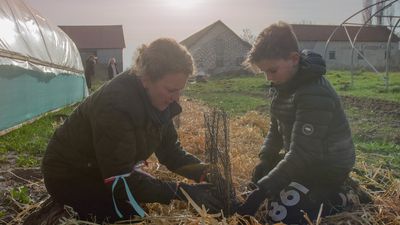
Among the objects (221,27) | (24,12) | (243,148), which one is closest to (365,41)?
(221,27)

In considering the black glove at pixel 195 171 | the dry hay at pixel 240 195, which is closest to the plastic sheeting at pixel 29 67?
the dry hay at pixel 240 195

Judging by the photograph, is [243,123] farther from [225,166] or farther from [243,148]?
[225,166]

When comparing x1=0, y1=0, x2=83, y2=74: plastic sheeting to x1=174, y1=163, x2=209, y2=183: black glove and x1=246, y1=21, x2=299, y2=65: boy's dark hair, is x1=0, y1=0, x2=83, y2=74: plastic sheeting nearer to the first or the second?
x1=174, y1=163, x2=209, y2=183: black glove

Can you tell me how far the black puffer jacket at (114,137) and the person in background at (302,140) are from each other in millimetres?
720

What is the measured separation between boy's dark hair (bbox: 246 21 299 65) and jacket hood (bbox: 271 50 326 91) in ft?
0.36

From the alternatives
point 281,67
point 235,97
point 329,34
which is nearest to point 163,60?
point 281,67

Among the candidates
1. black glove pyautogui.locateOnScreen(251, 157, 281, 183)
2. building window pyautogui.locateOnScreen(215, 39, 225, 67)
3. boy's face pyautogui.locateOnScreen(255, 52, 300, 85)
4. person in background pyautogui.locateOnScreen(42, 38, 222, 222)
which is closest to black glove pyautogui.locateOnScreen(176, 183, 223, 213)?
person in background pyautogui.locateOnScreen(42, 38, 222, 222)

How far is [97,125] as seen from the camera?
116 inches

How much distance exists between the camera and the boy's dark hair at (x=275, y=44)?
3.44 metres

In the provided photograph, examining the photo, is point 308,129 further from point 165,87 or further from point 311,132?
point 165,87

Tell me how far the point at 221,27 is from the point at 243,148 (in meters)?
46.1

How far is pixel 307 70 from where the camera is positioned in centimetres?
349

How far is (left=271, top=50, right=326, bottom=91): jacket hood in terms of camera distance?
348 cm

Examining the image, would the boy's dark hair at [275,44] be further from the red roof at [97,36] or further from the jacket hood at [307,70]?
the red roof at [97,36]
